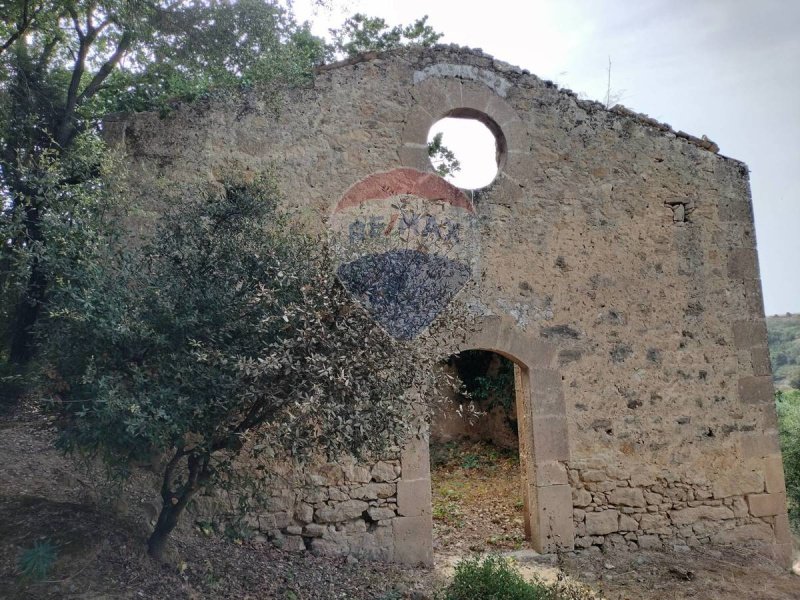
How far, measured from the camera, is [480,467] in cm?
952

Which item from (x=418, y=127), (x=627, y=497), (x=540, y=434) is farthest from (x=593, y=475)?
(x=418, y=127)

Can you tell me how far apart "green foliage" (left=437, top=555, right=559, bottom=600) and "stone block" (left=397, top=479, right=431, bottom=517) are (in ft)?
2.91

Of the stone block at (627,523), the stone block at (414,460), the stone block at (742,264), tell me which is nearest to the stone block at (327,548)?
the stone block at (414,460)

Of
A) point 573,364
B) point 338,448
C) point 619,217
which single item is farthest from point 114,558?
point 619,217

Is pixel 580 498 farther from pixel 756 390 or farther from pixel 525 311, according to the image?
pixel 756 390

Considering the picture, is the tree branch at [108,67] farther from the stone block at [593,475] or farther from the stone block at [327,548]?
the stone block at [593,475]

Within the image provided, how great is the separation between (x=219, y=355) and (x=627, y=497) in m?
4.58

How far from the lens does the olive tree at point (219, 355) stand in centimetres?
349

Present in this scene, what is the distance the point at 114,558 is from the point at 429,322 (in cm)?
265

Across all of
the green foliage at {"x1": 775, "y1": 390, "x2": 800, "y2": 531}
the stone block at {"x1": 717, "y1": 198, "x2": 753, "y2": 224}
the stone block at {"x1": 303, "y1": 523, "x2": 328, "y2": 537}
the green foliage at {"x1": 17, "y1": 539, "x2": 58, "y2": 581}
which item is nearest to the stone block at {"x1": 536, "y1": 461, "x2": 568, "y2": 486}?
the stone block at {"x1": 303, "y1": 523, "x2": 328, "y2": 537}

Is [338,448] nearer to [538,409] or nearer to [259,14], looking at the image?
[538,409]

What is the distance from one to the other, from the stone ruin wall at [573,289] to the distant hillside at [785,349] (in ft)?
50.2

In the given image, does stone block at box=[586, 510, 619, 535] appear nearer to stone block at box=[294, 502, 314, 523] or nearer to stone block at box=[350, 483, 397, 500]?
stone block at box=[350, 483, 397, 500]

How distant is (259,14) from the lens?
26.0 ft
